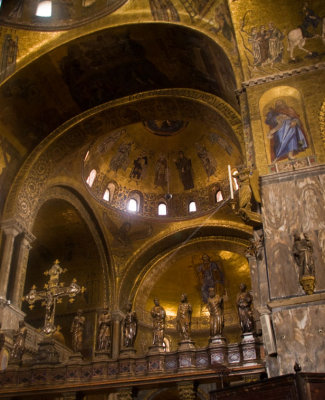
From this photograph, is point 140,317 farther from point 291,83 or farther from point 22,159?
point 291,83

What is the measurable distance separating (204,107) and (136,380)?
25.3ft

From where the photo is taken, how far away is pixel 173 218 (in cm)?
2027

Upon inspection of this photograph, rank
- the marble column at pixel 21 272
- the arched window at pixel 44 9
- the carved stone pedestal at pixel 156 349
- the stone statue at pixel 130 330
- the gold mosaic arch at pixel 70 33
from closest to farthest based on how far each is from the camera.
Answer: the carved stone pedestal at pixel 156 349, the stone statue at pixel 130 330, the gold mosaic arch at pixel 70 33, the marble column at pixel 21 272, the arched window at pixel 44 9

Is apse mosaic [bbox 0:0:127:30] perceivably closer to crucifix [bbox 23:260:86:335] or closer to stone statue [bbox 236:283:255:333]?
crucifix [bbox 23:260:86:335]

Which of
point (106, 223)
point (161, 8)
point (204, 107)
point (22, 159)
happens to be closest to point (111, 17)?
point (161, 8)

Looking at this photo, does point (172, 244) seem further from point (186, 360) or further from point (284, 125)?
point (284, 125)

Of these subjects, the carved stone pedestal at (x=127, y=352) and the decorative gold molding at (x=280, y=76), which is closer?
the decorative gold molding at (x=280, y=76)

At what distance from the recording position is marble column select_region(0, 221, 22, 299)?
13.1 metres

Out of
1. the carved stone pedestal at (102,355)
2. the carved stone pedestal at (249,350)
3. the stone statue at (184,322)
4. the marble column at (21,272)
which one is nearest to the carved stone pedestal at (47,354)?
the carved stone pedestal at (102,355)

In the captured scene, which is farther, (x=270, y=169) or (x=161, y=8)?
(x=161, y=8)

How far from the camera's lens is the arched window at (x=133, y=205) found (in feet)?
67.1

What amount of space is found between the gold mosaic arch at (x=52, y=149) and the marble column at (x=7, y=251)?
323 mm

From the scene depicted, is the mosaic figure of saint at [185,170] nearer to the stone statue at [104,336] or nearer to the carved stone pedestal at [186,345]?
the stone statue at [104,336]

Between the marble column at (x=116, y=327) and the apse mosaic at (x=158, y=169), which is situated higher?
the apse mosaic at (x=158, y=169)
